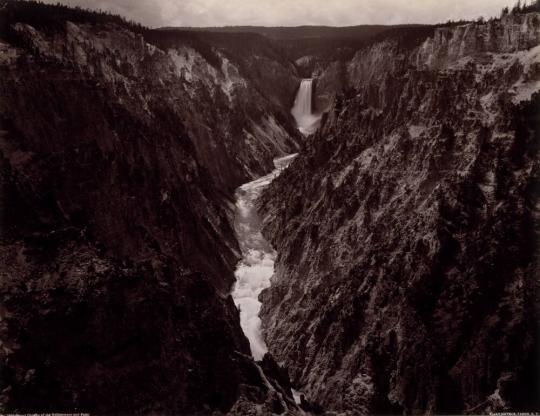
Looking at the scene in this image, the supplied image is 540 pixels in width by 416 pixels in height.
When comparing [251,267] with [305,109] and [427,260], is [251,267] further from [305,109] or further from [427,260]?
[305,109]

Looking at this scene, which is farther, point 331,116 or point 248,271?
point 331,116

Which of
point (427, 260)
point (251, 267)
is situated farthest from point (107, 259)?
point (251, 267)

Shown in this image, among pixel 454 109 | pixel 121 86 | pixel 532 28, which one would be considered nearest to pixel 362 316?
pixel 454 109

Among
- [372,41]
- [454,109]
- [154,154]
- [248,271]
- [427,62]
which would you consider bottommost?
[248,271]

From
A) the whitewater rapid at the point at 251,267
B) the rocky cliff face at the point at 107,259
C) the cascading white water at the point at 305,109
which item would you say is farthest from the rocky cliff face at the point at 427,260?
the cascading white water at the point at 305,109

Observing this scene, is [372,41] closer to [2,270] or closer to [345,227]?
[345,227]

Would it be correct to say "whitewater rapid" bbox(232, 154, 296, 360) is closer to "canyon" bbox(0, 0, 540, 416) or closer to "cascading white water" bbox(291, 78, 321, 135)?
"canyon" bbox(0, 0, 540, 416)

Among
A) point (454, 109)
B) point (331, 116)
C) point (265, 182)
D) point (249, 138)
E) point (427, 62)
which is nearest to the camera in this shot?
point (454, 109)
